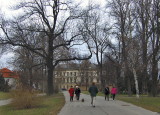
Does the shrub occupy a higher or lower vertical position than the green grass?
higher

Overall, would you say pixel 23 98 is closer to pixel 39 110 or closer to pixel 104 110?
pixel 39 110

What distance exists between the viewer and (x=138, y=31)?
32.4 m

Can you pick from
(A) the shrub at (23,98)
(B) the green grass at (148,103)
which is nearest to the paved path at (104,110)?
(B) the green grass at (148,103)

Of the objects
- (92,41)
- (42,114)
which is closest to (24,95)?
(42,114)

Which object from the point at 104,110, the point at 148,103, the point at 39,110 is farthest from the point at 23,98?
the point at 148,103

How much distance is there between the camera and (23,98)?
18.1m

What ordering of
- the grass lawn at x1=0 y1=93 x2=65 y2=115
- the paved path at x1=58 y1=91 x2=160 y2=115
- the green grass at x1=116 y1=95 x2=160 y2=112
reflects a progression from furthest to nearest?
the green grass at x1=116 y1=95 x2=160 y2=112
the grass lawn at x1=0 y1=93 x2=65 y2=115
the paved path at x1=58 y1=91 x2=160 y2=115

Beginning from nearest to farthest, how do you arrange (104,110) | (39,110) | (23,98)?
1. (104,110)
2. (39,110)
3. (23,98)

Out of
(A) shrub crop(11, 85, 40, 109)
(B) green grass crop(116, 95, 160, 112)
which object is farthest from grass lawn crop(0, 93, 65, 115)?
(B) green grass crop(116, 95, 160, 112)

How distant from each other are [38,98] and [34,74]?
34265 millimetres

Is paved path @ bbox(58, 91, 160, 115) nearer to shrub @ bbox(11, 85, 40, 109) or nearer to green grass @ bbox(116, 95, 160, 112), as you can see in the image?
green grass @ bbox(116, 95, 160, 112)

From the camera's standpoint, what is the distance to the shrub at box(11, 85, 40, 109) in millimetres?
18062

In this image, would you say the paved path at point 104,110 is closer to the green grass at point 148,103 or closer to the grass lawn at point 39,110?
the grass lawn at point 39,110

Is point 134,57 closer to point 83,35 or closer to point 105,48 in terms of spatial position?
point 83,35
